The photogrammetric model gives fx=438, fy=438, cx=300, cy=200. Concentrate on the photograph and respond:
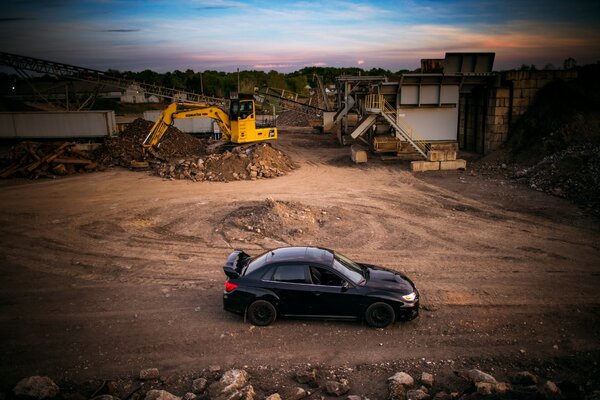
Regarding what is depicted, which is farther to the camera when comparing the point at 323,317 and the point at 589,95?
the point at 589,95

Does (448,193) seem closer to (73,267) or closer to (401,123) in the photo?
(401,123)

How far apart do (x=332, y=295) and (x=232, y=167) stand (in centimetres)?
1551

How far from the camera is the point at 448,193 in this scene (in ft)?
65.7

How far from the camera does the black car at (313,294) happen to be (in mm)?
9000

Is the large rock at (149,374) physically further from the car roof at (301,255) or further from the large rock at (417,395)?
the large rock at (417,395)


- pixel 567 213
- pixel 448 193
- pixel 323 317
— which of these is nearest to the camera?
pixel 323 317

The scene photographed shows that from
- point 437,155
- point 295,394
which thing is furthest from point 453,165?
point 295,394

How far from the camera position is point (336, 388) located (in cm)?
721

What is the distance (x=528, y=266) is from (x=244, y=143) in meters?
18.0

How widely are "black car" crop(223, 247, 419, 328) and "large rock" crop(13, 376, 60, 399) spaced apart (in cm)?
339

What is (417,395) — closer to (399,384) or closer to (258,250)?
(399,384)

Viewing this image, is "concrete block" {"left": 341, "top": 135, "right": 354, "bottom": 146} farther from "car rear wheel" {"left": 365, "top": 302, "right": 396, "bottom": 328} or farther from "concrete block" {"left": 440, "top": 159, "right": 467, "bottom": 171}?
"car rear wheel" {"left": 365, "top": 302, "right": 396, "bottom": 328}

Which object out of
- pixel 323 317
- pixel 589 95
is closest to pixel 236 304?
pixel 323 317

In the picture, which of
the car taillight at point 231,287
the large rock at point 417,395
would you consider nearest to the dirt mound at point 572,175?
the large rock at point 417,395
